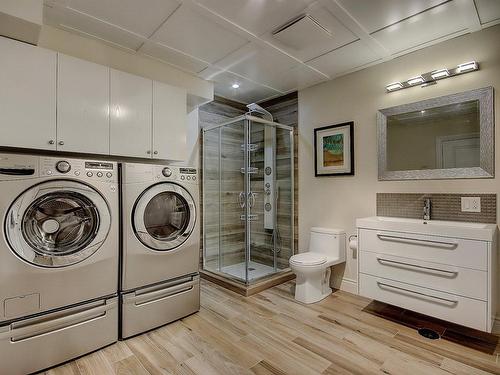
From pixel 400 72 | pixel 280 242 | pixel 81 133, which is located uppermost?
pixel 400 72

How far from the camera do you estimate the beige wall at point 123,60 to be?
2109 mm

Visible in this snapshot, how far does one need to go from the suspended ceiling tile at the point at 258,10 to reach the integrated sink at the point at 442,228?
70.6 inches

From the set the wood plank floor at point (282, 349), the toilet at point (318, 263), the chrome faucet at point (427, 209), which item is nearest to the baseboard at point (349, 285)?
the toilet at point (318, 263)

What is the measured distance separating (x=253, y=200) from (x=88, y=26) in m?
2.30

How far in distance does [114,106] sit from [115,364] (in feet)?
6.16

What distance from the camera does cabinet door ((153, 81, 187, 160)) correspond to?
7.98ft

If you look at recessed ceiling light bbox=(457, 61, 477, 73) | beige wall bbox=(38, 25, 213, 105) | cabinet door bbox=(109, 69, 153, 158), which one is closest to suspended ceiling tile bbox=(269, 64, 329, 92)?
beige wall bbox=(38, 25, 213, 105)

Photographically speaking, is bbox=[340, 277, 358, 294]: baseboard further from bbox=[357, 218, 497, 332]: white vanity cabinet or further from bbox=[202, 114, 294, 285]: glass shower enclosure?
bbox=[202, 114, 294, 285]: glass shower enclosure

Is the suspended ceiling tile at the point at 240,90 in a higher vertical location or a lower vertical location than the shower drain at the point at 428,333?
higher

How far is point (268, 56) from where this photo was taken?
2561 millimetres

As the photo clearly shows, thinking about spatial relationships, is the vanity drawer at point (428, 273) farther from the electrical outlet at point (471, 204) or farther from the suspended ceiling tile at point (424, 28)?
the suspended ceiling tile at point (424, 28)

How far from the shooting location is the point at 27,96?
177 cm

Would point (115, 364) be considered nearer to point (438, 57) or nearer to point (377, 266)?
point (377, 266)

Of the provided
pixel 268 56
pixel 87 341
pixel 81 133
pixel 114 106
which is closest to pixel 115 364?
pixel 87 341
